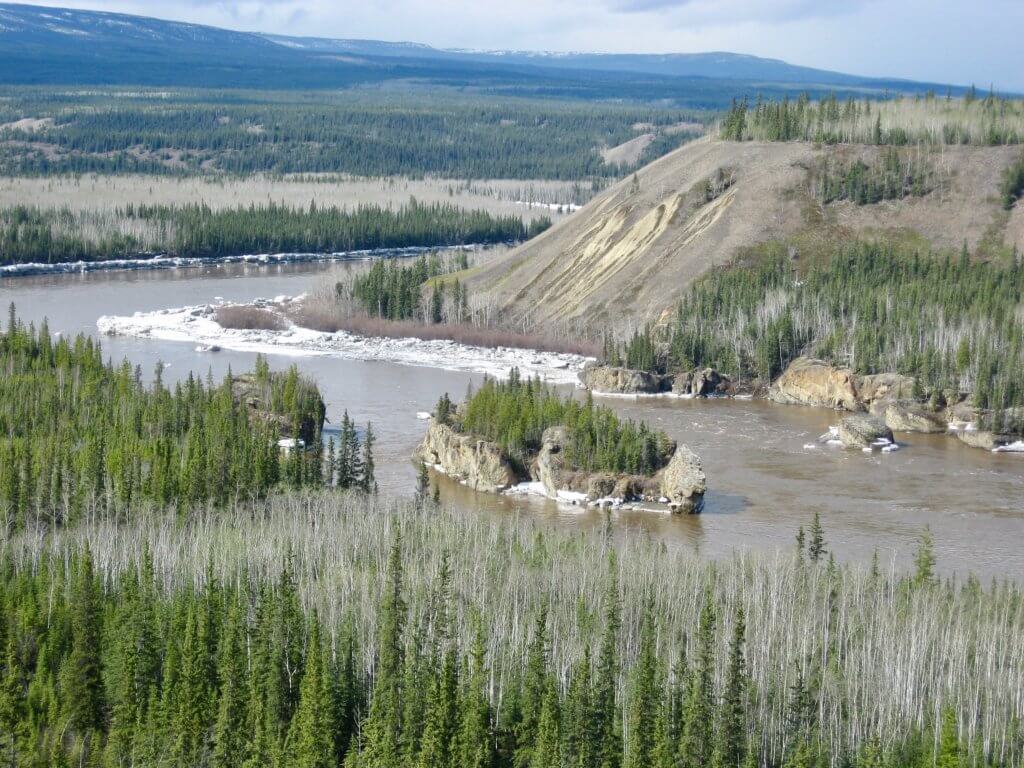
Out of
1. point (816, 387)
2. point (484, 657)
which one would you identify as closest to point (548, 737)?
point (484, 657)

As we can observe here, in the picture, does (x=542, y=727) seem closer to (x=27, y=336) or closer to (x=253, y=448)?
(x=253, y=448)

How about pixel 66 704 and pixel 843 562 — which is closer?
pixel 66 704

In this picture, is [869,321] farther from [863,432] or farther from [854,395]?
[863,432]

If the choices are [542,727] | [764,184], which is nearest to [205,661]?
[542,727]

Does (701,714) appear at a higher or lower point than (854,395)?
higher

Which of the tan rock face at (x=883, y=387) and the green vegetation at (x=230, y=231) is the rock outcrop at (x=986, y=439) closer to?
the tan rock face at (x=883, y=387)

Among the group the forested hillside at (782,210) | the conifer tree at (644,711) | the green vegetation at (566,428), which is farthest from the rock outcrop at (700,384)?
the conifer tree at (644,711)
